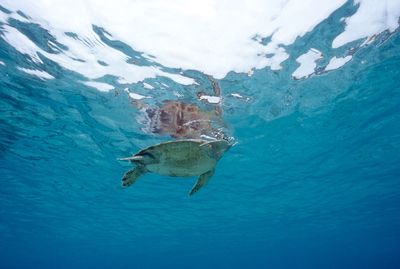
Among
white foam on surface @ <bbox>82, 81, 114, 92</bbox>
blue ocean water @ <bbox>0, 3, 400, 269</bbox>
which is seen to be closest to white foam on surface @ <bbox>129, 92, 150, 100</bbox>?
blue ocean water @ <bbox>0, 3, 400, 269</bbox>

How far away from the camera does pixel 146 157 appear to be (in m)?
5.70

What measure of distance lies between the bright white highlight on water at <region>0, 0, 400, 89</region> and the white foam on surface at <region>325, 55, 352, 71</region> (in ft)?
2.94

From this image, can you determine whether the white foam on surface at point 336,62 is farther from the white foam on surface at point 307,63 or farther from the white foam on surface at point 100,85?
the white foam on surface at point 100,85

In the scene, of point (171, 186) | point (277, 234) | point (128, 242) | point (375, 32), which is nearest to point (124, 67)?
point (375, 32)

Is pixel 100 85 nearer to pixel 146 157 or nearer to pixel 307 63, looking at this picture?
pixel 146 157


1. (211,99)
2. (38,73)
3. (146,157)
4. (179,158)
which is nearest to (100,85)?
(38,73)

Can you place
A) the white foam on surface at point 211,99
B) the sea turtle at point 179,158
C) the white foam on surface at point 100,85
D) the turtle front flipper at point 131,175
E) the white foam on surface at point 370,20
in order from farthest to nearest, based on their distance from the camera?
the white foam on surface at point 211,99
the white foam on surface at point 100,85
the white foam on surface at point 370,20
the turtle front flipper at point 131,175
the sea turtle at point 179,158

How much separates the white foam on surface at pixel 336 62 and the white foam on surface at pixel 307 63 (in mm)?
588

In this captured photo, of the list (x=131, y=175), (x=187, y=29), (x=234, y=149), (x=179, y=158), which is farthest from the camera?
(x=234, y=149)

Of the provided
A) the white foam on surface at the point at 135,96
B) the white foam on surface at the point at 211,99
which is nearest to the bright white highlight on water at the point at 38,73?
the white foam on surface at the point at 135,96

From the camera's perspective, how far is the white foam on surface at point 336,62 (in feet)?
36.7

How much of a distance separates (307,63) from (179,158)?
7.77 meters

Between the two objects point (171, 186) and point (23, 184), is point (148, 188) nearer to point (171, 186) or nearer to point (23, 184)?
point (171, 186)

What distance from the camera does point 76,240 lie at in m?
60.3
